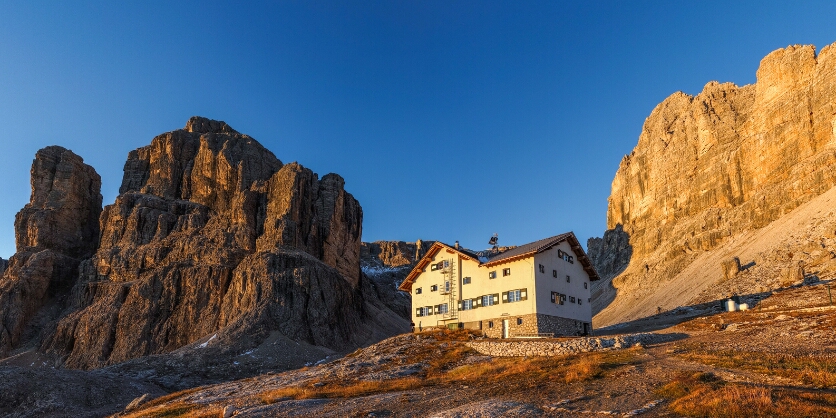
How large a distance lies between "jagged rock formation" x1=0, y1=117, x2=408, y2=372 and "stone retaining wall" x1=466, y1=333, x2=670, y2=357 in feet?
212

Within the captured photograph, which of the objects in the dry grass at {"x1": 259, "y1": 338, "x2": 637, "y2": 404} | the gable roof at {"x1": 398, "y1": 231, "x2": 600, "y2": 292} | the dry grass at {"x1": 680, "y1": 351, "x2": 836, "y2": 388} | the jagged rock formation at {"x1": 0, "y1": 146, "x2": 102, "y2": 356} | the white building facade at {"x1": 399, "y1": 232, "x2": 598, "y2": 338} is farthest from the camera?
the jagged rock formation at {"x1": 0, "y1": 146, "x2": 102, "y2": 356}

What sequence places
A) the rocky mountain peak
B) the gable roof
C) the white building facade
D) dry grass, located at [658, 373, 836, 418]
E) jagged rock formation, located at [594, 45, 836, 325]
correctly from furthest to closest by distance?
the rocky mountain peak, jagged rock formation, located at [594, 45, 836, 325], the gable roof, the white building facade, dry grass, located at [658, 373, 836, 418]

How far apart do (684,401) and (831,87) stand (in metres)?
122

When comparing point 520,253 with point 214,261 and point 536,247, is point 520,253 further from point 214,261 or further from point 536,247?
point 214,261

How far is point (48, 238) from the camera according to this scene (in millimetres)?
146000

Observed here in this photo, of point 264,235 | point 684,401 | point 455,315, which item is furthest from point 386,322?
point 684,401

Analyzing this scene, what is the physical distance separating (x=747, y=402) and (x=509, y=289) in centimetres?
3804

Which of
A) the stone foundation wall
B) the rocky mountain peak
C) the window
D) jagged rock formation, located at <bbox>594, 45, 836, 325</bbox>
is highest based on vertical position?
the rocky mountain peak

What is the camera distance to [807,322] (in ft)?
138

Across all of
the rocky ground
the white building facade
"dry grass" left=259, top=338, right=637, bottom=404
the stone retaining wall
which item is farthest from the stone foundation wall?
"dry grass" left=259, top=338, right=637, bottom=404

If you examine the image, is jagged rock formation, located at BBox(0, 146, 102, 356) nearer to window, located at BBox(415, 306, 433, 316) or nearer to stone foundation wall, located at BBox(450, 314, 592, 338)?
window, located at BBox(415, 306, 433, 316)

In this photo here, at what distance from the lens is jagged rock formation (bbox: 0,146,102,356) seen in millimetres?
126938

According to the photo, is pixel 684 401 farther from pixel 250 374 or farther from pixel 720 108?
pixel 720 108

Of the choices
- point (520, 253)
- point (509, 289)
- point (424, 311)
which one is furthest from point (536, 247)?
point (424, 311)
